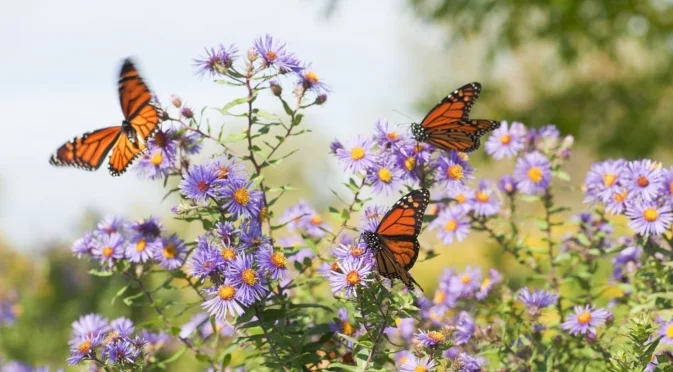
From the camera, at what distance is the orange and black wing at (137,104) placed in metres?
2.58

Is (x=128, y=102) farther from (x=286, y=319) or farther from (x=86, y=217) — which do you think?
(x=86, y=217)

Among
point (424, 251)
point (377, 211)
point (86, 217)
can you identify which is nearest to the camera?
point (377, 211)

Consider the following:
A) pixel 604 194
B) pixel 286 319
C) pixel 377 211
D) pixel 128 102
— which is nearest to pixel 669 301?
pixel 604 194

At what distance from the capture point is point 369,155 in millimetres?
2598

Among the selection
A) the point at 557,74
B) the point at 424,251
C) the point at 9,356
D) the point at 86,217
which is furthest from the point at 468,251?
the point at 424,251

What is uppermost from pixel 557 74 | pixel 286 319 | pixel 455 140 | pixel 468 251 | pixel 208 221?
pixel 557 74

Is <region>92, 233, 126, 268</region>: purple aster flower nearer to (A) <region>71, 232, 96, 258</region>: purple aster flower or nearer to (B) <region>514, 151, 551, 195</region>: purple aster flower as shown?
(A) <region>71, 232, 96, 258</region>: purple aster flower

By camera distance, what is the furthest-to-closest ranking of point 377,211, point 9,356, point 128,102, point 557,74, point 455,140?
point 557,74, point 9,356, point 455,140, point 128,102, point 377,211

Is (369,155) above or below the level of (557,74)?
below

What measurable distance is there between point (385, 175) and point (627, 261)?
1488 millimetres

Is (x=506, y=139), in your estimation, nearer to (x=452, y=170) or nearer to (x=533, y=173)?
(x=533, y=173)

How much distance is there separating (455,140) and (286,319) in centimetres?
96

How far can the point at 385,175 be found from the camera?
255 centimetres

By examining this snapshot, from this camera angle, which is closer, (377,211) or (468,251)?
(377,211)
